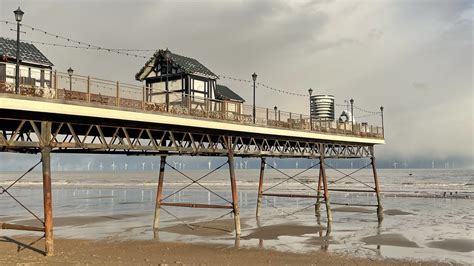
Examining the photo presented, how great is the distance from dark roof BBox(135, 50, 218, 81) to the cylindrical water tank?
14.3m

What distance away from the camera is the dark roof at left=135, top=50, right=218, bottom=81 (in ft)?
84.7

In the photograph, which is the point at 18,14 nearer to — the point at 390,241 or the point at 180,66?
the point at 180,66

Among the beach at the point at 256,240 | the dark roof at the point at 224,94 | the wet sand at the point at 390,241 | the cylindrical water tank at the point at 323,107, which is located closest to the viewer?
the beach at the point at 256,240

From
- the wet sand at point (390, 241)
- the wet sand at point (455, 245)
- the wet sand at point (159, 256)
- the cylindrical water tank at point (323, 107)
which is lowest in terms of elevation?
the wet sand at point (455, 245)

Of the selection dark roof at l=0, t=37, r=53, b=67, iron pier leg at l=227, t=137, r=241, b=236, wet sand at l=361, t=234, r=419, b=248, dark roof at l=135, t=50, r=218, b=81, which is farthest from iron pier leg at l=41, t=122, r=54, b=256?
wet sand at l=361, t=234, r=419, b=248

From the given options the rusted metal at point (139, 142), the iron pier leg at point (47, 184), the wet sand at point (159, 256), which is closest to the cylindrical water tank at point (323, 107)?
the rusted metal at point (139, 142)

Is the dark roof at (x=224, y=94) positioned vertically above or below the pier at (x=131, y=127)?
above

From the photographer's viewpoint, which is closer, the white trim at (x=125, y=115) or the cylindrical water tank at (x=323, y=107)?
the white trim at (x=125, y=115)

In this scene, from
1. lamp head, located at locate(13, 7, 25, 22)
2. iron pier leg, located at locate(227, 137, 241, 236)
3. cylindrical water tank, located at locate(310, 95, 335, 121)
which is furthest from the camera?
cylindrical water tank, located at locate(310, 95, 335, 121)

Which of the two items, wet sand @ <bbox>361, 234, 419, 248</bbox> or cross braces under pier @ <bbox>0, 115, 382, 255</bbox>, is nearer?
cross braces under pier @ <bbox>0, 115, 382, 255</bbox>

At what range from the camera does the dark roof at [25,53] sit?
20.6 m

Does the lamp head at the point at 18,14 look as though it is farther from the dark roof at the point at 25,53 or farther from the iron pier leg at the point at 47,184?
the dark roof at the point at 25,53

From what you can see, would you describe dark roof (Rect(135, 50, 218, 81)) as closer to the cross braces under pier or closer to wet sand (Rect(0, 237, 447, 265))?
the cross braces under pier

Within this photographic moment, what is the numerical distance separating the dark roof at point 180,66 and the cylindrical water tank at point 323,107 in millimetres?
14253
